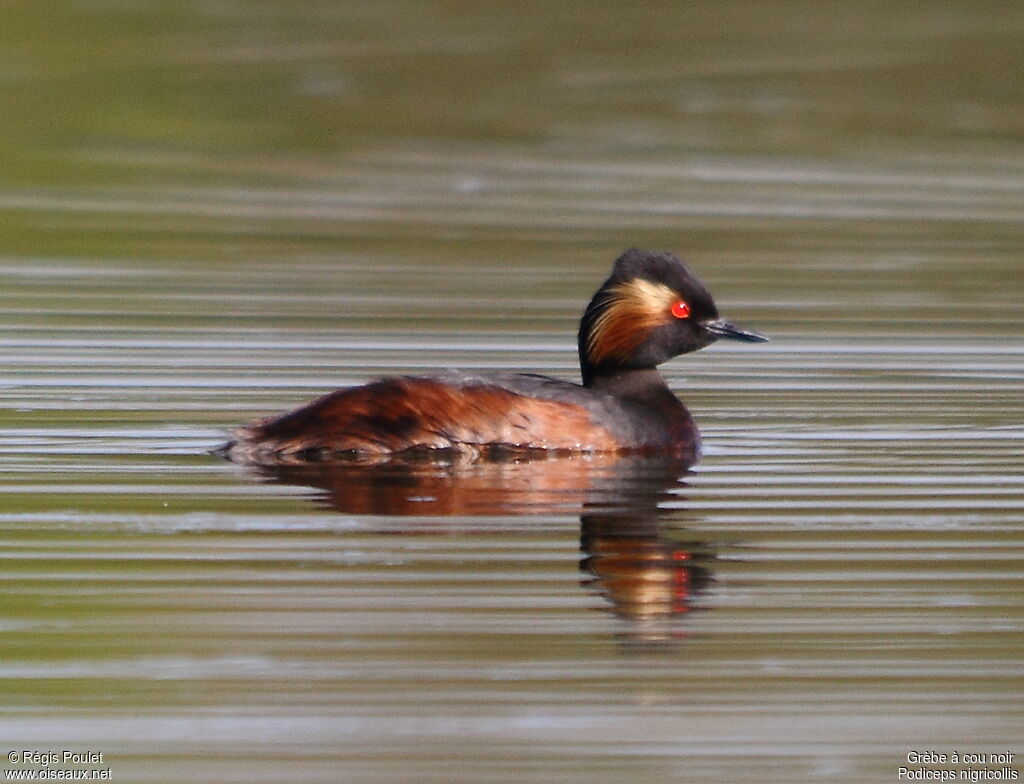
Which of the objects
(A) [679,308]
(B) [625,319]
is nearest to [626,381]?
(B) [625,319]

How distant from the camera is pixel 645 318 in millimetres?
12328

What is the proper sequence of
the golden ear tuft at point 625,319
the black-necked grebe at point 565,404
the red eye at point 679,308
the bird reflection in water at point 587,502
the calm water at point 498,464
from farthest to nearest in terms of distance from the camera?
the red eye at point 679,308 → the golden ear tuft at point 625,319 → the black-necked grebe at point 565,404 → the bird reflection in water at point 587,502 → the calm water at point 498,464

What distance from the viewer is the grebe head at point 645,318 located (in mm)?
12289

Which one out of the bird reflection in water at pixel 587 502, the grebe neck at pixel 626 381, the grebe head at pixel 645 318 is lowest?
the bird reflection in water at pixel 587 502

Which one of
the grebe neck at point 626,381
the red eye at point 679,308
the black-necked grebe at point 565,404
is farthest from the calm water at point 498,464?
the red eye at point 679,308

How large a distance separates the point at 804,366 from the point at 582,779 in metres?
7.38

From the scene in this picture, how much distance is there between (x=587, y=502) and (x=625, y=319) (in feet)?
6.58

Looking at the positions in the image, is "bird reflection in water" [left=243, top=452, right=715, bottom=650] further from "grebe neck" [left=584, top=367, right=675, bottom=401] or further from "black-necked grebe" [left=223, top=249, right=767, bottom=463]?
"grebe neck" [left=584, top=367, right=675, bottom=401]

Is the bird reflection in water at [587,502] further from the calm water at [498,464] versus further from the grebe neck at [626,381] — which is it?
the grebe neck at [626,381]

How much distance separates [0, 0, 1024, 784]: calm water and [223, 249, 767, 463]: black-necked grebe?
9.7 inches

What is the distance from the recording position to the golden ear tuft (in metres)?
12.3

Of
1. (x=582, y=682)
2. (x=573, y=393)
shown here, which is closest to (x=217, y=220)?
(x=573, y=393)

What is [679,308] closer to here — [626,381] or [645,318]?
[645,318]

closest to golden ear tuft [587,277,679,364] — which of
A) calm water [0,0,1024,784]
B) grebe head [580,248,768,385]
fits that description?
grebe head [580,248,768,385]
